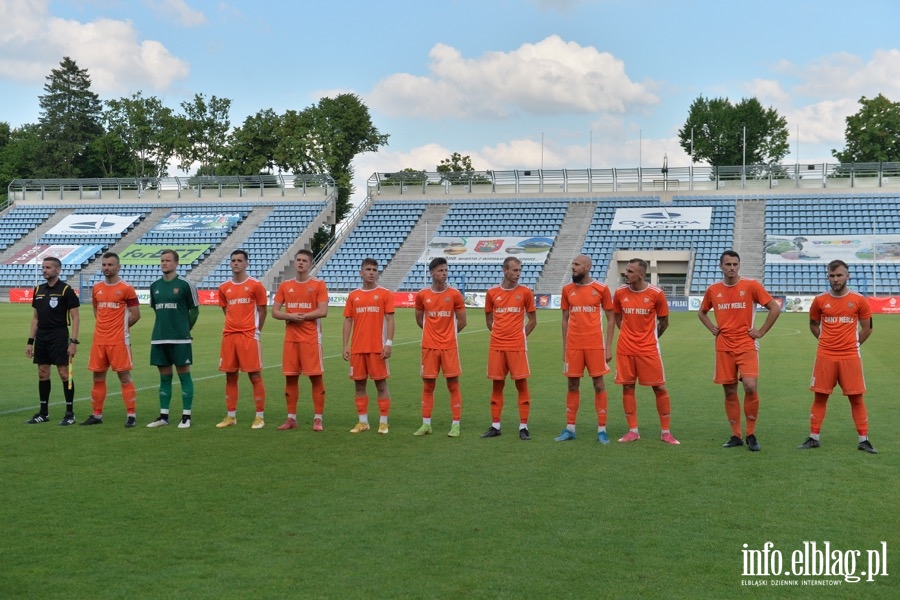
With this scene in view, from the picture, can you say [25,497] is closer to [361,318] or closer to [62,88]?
[361,318]

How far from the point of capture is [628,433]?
33.1 feet

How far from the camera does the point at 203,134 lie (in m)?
A: 74.2

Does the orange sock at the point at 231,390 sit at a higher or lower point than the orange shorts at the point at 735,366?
lower

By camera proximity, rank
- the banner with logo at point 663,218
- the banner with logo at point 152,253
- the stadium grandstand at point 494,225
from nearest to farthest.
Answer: the stadium grandstand at point 494,225 < the banner with logo at point 663,218 < the banner with logo at point 152,253

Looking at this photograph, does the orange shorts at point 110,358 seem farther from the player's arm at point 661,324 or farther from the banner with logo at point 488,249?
the banner with logo at point 488,249

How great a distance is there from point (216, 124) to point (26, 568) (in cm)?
7275

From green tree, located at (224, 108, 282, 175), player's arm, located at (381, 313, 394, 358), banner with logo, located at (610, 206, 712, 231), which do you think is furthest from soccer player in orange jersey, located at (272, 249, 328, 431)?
green tree, located at (224, 108, 282, 175)

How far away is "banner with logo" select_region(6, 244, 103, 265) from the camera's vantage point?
54469 millimetres

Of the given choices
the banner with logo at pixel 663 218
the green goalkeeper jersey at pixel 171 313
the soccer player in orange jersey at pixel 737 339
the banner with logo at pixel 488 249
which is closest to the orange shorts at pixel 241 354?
the green goalkeeper jersey at pixel 171 313

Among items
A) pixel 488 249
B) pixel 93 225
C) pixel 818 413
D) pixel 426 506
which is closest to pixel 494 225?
pixel 488 249

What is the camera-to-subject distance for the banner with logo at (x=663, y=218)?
5150 cm

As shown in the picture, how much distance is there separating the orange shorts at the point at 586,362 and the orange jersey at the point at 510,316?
1.93ft

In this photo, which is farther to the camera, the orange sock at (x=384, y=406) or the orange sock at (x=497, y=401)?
the orange sock at (x=384, y=406)

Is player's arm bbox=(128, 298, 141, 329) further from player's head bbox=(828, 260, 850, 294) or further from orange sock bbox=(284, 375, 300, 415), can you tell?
player's head bbox=(828, 260, 850, 294)
